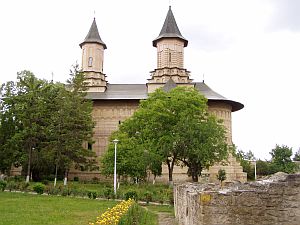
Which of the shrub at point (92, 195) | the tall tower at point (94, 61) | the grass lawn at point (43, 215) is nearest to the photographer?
the grass lawn at point (43, 215)

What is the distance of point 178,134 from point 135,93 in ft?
53.7

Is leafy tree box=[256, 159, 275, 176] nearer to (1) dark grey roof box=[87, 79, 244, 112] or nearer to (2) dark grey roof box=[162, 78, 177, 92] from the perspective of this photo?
(1) dark grey roof box=[87, 79, 244, 112]

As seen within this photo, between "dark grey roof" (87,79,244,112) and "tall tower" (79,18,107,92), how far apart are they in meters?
1.18

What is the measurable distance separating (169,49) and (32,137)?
18.9 m

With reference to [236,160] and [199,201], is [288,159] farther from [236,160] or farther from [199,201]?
[199,201]

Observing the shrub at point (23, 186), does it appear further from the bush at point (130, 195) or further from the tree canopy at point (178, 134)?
the bush at point (130, 195)

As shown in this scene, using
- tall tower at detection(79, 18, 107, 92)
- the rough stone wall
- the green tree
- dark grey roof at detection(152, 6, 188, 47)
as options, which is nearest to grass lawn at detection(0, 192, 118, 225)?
the rough stone wall

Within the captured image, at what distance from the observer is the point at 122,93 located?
137 ft

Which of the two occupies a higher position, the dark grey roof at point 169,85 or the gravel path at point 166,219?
the dark grey roof at point 169,85

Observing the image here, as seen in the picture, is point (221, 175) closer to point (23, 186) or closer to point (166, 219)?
point (23, 186)

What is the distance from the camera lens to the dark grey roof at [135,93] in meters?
39.8

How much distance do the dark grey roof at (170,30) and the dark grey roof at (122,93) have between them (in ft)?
17.3

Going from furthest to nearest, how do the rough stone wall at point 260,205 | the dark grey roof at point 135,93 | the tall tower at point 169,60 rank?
1. the tall tower at point 169,60
2. the dark grey roof at point 135,93
3. the rough stone wall at point 260,205

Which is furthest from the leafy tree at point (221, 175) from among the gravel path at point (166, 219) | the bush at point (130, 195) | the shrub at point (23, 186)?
the gravel path at point (166, 219)
